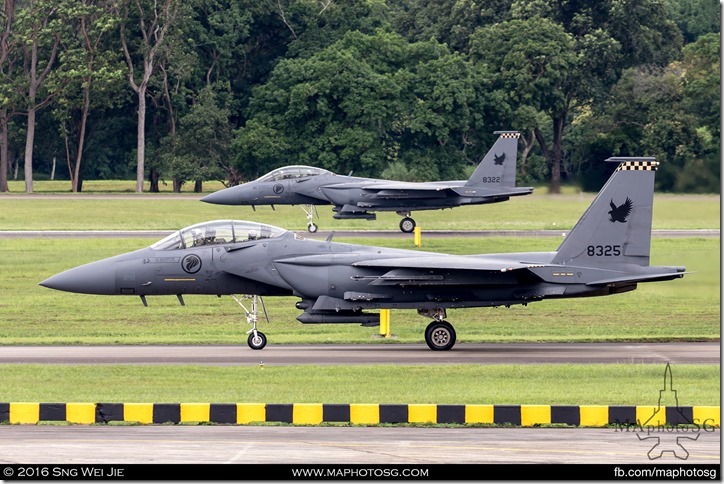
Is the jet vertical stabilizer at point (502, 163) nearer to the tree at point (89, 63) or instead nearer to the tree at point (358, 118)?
the tree at point (358, 118)

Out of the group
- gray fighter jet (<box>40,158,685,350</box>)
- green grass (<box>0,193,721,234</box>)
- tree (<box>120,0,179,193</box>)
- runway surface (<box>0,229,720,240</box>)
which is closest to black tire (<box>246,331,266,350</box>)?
gray fighter jet (<box>40,158,685,350</box>)

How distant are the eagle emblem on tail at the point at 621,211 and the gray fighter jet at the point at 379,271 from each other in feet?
0.06

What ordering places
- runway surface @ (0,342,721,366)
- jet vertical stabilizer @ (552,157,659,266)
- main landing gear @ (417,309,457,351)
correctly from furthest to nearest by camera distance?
main landing gear @ (417,309,457,351) → jet vertical stabilizer @ (552,157,659,266) → runway surface @ (0,342,721,366)

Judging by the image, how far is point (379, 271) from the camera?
23.7 meters

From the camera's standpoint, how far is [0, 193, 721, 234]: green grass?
49375mm

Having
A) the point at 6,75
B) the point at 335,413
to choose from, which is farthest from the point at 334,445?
the point at 6,75

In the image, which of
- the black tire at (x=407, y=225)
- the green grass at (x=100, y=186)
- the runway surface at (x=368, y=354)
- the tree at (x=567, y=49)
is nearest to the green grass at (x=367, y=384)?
the runway surface at (x=368, y=354)

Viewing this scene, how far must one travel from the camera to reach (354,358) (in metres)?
22.0

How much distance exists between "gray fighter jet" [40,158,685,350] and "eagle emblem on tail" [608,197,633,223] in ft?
0.06

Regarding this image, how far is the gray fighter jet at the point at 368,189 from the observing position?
43.2 meters

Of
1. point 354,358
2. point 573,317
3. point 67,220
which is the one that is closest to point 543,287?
point 354,358

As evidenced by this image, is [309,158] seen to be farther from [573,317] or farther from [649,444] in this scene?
[649,444]

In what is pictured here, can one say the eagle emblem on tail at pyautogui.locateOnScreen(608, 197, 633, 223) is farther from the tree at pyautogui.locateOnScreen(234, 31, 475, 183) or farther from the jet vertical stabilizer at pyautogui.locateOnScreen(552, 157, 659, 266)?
the tree at pyautogui.locateOnScreen(234, 31, 475, 183)

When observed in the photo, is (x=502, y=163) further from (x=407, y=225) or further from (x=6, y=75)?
(x=6, y=75)
